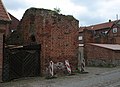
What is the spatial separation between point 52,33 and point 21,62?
154 inches

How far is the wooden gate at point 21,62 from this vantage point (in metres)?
15.2

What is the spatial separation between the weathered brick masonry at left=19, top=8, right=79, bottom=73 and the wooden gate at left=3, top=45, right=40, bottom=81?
604 mm

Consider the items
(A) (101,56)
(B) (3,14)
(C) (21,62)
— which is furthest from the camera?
(A) (101,56)

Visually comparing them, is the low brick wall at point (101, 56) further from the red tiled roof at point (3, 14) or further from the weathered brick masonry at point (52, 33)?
the red tiled roof at point (3, 14)

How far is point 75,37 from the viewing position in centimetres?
2059

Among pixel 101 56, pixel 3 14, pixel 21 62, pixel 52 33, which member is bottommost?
pixel 21 62

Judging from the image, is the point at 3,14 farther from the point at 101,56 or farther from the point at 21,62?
the point at 101,56

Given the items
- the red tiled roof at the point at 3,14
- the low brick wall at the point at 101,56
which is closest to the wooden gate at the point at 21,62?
the red tiled roof at the point at 3,14

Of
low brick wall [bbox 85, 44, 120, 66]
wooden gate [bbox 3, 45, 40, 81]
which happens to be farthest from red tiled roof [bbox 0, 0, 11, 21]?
low brick wall [bbox 85, 44, 120, 66]

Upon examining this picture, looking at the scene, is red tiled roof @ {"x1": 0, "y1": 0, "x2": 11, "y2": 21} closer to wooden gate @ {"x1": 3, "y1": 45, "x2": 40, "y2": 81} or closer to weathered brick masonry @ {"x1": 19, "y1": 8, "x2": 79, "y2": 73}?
wooden gate @ {"x1": 3, "y1": 45, "x2": 40, "y2": 81}

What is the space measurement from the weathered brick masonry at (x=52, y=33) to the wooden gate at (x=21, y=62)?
60cm

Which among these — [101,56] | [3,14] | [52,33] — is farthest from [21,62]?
[101,56]

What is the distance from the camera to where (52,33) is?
18.5 metres

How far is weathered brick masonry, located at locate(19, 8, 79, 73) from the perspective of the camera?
709 inches
